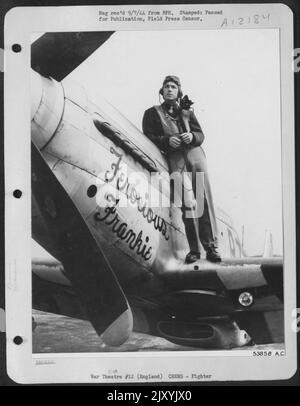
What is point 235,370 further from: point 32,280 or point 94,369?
point 32,280

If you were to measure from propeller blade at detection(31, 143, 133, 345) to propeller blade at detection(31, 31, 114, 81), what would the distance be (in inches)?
6.4

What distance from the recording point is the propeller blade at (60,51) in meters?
1.22

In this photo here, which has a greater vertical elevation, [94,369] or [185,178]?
[185,178]

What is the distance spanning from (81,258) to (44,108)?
308 millimetres

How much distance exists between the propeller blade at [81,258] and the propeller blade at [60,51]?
162 millimetres

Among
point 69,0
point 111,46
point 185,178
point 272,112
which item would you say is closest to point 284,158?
point 272,112

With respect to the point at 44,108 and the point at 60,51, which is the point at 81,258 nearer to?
the point at 44,108

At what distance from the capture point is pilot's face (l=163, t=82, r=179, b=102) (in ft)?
4.04

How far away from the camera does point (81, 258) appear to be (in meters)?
1.22

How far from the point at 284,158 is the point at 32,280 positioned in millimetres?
569

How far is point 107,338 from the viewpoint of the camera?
4.02ft

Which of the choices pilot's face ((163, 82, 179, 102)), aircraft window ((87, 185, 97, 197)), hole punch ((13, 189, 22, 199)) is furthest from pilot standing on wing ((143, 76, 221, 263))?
hole punch ((13, 189, 22, 199))

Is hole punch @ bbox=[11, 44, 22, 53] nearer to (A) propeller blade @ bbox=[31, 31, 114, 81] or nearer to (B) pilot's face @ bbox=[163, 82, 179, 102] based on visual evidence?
A: (A) propeller blade @ bbox=[31, 31, 114, 81]

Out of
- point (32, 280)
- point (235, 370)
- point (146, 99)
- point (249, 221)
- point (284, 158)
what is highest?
point (146, 99)
